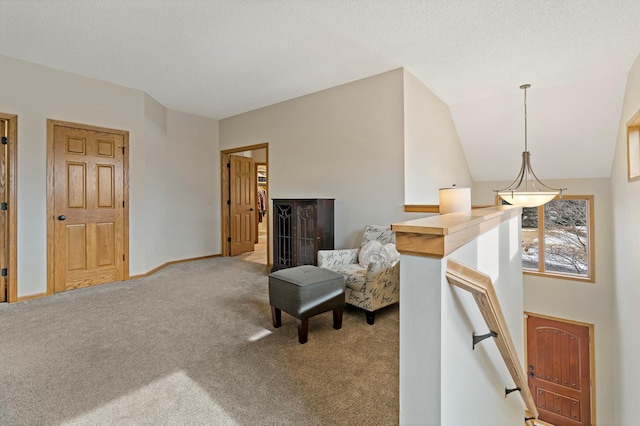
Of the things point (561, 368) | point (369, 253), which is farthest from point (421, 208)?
point (561, 368)

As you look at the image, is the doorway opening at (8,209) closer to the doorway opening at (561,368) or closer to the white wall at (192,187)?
the white wall at (192,187)

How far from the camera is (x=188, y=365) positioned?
2.06 m

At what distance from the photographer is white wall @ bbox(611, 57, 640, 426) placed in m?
3.36

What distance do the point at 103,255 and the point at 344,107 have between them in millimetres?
3775

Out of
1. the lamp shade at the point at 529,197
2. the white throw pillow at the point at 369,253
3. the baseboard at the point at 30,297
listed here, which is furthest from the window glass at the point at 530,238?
the baseboard at the point at 30,297

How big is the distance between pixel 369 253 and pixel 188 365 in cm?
197

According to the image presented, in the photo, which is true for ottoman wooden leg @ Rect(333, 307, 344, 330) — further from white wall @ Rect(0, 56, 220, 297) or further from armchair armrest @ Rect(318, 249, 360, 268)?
white wall @ Rect(0, 56, 220, 297)

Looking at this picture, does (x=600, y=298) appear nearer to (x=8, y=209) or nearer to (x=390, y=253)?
(x=390, y=253)

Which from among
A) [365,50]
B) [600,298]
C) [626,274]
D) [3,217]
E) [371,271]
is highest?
[365,50]

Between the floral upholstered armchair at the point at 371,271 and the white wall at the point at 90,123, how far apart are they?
2.94 m

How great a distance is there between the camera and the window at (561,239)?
5284mm

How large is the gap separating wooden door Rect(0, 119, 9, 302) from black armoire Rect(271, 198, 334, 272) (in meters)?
2.98

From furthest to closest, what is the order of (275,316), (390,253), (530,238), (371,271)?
(530,238)
(390,253)
(371,271)
(275,316)

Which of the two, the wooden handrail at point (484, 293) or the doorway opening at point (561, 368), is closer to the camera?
the wooden handrail at point (484, 293)
